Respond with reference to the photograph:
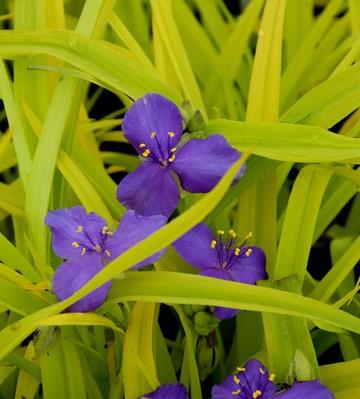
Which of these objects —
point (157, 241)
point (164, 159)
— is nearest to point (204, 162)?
point (164, 159)

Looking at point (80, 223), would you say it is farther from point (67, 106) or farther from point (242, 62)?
point (242, 62)

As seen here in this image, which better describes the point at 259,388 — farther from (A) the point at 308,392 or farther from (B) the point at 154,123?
(B) the point at 154,123

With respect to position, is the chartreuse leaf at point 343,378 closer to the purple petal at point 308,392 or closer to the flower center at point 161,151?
the purple petal at point 308,392

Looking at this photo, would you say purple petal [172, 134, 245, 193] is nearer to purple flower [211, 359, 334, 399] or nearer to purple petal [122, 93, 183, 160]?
purple petal [122, 93, 183, 160]

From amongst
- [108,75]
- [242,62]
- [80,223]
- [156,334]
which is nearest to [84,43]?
[108,75]

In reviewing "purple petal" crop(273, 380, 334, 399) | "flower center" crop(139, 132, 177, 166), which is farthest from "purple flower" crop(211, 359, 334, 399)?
"flower center" crop(139, 132, 177, 166)

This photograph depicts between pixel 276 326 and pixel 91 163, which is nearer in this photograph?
pixel 276 326
